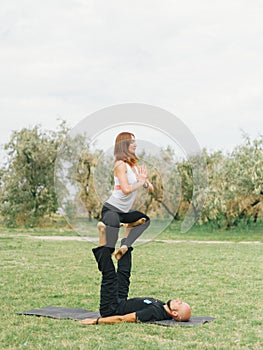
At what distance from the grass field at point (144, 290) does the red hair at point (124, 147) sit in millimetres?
1482

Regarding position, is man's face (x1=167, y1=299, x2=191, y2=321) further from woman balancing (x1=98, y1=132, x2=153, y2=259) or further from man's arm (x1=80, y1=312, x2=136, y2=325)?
woman balancing (x1=98, y1=132, x2=153, y2=259)

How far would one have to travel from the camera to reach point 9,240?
14469mm

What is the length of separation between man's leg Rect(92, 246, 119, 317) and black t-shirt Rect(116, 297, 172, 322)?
0.28ft

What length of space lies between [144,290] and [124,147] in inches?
102

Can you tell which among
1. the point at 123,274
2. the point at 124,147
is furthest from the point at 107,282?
the point at 124,147

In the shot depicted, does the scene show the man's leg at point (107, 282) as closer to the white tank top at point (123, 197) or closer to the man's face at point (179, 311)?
the white tank top at point (123, 197)

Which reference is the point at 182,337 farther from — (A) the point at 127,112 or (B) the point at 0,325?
(A) the point at 127,112

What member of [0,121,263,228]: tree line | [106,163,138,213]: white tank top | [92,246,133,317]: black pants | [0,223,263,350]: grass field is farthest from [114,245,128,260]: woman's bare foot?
[0,121,263,228]: tree line

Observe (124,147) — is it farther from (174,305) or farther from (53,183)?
(53,183)

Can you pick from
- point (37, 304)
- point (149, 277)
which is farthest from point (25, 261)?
point (37, 304)

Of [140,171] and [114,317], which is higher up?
[140,171]

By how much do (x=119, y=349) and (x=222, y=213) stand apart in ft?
43.7

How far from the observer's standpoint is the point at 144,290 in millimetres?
7145

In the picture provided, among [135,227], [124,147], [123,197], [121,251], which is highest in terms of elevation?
[124,147]
